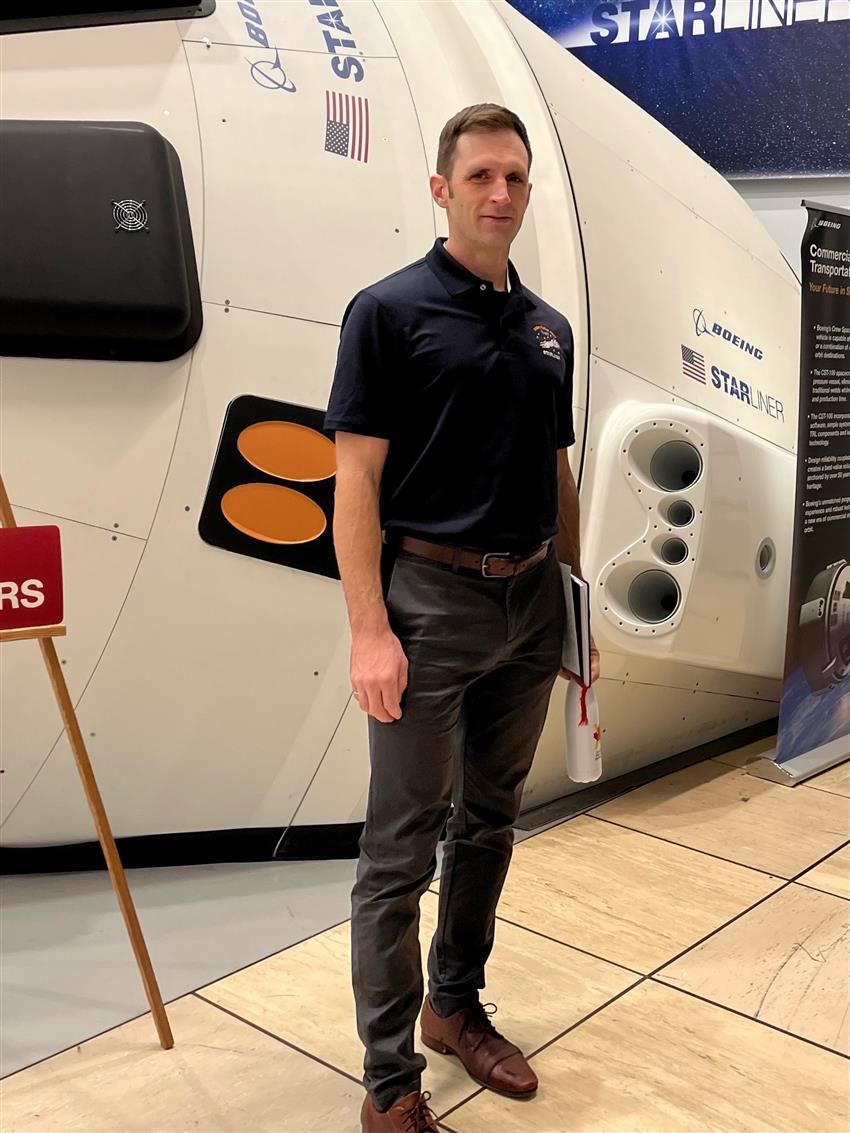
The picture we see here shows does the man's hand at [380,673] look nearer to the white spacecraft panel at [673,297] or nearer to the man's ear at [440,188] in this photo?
the man's ear at [440,188]

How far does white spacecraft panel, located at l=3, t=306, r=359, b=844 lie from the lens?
253 cm

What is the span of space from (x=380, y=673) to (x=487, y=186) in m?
0.75

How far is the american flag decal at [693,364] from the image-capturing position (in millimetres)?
3170

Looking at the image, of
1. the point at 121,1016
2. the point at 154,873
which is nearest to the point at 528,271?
the point at 154,873

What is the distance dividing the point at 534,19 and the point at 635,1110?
17.7ft

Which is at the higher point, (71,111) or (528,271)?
(71,111)

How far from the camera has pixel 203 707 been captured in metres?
2.61

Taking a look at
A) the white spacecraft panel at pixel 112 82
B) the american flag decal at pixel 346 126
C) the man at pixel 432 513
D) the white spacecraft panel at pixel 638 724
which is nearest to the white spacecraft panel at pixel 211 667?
the white spacecraft panel at pixel 112 82

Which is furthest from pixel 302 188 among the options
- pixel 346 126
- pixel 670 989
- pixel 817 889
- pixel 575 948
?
pixel 817 889

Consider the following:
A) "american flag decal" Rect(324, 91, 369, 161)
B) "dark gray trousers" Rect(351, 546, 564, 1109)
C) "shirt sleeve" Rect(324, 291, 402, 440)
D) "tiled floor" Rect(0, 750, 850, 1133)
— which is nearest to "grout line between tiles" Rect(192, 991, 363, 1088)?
"tiled floor" Rect(0, 750, 850, 1133)

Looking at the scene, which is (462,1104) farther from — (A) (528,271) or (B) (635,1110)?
(A) (528,271)

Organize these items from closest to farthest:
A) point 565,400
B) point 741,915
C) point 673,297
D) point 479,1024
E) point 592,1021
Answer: point 565,400 < point 479,1024 < point 592,1021 < point 741,915 < point 673,297

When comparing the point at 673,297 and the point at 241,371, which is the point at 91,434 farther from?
the point at 673,297

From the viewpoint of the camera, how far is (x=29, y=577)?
187 centimetres
